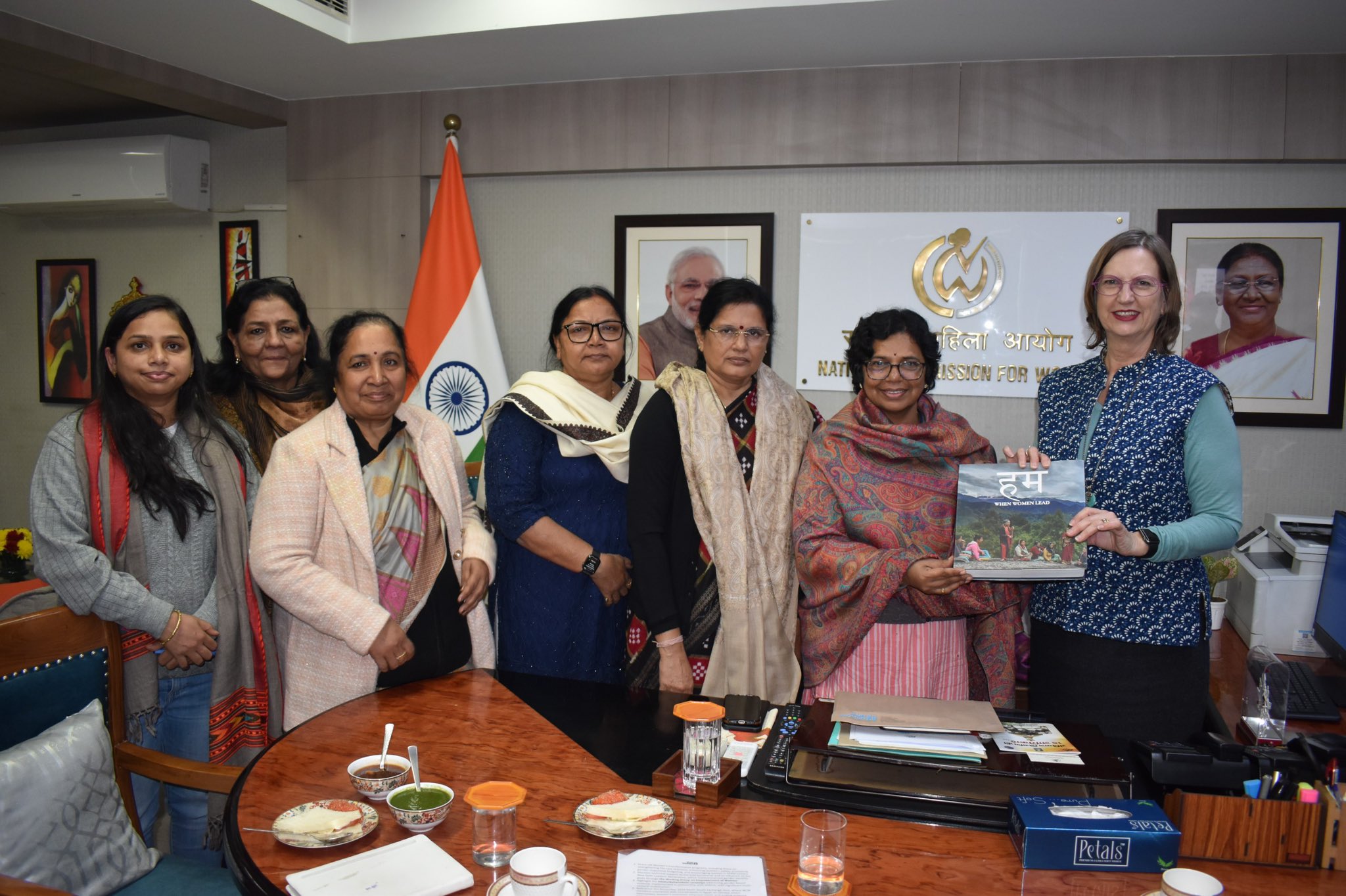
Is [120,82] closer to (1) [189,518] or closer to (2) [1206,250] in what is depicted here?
(1) [189,518]

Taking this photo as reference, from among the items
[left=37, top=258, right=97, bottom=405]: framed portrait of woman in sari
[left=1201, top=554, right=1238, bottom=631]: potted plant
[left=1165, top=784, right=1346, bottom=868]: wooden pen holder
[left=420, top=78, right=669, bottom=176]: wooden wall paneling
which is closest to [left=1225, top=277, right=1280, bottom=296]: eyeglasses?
[left=1201, top=554, right=1238, bottom=631]: potted plant

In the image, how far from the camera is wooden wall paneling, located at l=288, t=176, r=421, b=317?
4.25m

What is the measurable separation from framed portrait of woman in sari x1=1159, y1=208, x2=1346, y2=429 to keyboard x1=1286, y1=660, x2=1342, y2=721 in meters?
1.45

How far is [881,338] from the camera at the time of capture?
7.39ft

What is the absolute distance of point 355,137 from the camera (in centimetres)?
426

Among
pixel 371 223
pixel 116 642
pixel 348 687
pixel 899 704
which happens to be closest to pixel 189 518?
pixel 116 642

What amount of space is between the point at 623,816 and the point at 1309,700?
1.79 meters

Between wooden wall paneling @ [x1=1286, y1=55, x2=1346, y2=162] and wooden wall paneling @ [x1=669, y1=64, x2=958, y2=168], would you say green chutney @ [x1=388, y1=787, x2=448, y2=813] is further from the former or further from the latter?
wooden wall paneling @ [x1=1286, y1=55, x2=1346, y2=162]

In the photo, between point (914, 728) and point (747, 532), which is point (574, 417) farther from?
point (914, 728)

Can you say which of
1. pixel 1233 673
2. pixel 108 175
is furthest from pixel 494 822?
pixel 108 175

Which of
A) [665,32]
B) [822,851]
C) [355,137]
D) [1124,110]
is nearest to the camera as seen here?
[822,851]

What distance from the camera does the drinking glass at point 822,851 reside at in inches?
49.4

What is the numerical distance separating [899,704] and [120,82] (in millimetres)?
3949

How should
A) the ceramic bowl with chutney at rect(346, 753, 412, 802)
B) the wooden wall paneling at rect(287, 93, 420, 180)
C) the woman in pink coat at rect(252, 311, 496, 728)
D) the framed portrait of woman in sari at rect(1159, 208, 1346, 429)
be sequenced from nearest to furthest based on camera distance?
the ceramic bowl with chutney at rect(346, 753, 412, 802)
the woman in pink coat at rect(252, 311, 496, 728)
the framed portrait of woman in sari at rect(1159, 208, 1346, 429)
the wooden wall paneling at rect(287, 93, 420, 180)
